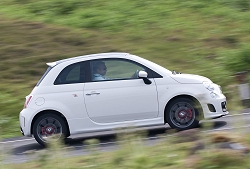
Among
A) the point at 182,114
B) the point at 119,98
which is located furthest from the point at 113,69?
the point at 182,114

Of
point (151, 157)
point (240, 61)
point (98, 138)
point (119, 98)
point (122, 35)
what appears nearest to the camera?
point (151, 157)

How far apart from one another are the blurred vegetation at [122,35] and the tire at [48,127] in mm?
3424

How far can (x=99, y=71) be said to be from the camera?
11.7m

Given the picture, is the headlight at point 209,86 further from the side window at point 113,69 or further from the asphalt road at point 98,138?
the side window at point 113,69

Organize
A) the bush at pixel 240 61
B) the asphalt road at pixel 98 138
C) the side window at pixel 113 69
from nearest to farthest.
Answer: the asphalt road at pixel 98 138
the side window at pixel 113 69
the bush at pixel 240 61

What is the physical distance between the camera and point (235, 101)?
689 centimetres

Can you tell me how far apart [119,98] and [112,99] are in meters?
0.13

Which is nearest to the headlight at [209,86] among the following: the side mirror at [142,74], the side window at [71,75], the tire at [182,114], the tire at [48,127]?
the tire at [182,114]

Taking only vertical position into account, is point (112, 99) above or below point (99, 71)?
below

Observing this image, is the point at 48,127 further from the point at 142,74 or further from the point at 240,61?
the point at 240,61

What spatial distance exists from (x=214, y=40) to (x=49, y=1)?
7.81 m

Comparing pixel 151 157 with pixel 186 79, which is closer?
pixel 151 157

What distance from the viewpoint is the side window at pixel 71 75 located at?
38.2 feet

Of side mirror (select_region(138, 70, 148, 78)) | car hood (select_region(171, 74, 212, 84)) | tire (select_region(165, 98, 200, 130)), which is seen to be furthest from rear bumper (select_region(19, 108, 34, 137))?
car hood (select_region(171, 74, 212, 84))
